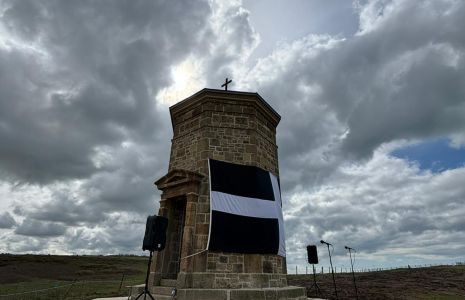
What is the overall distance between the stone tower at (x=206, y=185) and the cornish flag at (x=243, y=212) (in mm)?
237

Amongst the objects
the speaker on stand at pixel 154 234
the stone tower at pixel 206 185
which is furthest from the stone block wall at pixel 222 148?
the speaker on stand at pixel 154 234

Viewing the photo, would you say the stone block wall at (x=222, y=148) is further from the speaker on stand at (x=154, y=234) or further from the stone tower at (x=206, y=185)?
the speaker on stand at (x=154, y=234)

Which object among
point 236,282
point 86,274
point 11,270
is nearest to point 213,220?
point 236,282

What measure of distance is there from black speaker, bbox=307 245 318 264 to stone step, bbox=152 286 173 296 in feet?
20.3

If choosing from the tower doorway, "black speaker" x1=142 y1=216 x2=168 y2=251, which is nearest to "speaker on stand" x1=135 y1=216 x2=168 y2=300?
"black speaker" x1=142 y1=216 x2=168 y2=251

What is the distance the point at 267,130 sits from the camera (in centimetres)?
1158

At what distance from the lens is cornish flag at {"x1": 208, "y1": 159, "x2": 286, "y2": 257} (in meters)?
8.91

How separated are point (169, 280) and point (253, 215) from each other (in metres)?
3.36

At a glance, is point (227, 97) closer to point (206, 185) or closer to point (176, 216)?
point (206, 185)

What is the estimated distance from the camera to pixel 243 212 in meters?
9.45

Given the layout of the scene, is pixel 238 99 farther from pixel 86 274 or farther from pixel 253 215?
pixel 86 274

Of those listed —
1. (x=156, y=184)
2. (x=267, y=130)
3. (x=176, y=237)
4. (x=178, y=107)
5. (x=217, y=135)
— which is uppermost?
(x=178, y=107)

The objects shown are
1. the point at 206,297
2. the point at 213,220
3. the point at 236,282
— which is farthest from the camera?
the point at 213,220

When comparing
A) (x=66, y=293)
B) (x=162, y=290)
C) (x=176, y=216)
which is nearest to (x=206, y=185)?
(x=176, y=216)
